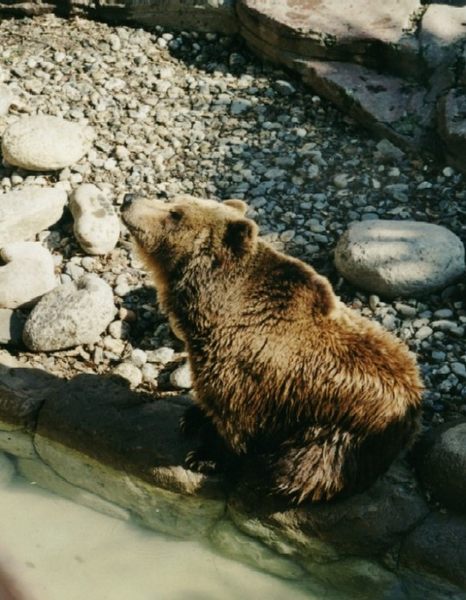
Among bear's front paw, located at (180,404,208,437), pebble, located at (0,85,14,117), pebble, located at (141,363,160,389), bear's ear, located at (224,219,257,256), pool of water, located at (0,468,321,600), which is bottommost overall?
pool of water, located at (0,468,321,600)

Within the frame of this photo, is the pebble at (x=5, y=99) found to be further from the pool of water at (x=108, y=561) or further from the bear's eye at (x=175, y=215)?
the pool of water at (x=108, y=561)

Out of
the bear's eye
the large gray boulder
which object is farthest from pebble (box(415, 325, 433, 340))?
the bear's eye

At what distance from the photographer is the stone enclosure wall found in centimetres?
670

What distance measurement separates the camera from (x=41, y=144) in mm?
6645

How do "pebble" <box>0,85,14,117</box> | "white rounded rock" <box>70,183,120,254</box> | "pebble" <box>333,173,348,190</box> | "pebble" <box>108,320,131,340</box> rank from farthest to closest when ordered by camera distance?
"pebble" <box>0,85,14,117</box> < "pebble" <box>333,173,348,190</box> < "white rounded rock" <box>70,183,120,254</box> < "pebble" <box>108,320,131,340</box>

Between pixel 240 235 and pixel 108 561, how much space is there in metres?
1.75

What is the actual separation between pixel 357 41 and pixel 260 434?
4.22 metres

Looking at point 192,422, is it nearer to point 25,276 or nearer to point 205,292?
point 205,292

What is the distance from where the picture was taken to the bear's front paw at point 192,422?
4.40 meters

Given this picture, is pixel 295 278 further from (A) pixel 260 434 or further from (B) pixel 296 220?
(B) pixel 296 220

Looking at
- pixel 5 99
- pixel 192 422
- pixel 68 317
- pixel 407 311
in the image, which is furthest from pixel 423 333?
pixel 5 99

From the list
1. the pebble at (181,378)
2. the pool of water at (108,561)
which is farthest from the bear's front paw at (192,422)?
the pebble at (181,378)

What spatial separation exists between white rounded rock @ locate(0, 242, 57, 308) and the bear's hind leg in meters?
2.42

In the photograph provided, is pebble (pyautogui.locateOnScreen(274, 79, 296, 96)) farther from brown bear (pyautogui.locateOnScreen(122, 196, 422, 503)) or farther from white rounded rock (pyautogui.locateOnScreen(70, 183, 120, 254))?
brown bear (pyautogui.locateOnScreen(122, 196, 422, 503))
